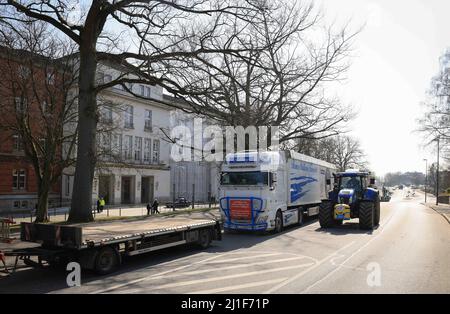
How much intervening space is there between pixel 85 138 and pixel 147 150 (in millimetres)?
35486

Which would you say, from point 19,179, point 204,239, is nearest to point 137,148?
point 19,179

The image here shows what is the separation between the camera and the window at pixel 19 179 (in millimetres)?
39219

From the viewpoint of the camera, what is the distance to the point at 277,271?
33.5 ft

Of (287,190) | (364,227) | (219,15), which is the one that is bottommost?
(364,227)

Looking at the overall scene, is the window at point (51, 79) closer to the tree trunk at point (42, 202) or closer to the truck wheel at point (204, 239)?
the tree trunk at point (42, 202)

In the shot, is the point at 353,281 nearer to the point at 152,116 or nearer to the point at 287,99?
the point at 287,99

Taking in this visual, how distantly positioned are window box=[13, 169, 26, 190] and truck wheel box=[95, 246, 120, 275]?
109ft

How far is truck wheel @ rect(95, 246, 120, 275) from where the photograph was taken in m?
9.99

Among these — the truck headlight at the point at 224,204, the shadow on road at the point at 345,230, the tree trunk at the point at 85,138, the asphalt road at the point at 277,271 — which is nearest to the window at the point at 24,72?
the tree trunk at the point at 85,138

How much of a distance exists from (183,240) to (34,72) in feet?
53.1

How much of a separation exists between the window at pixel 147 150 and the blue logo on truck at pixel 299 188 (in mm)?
34746

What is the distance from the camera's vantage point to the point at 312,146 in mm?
49750
